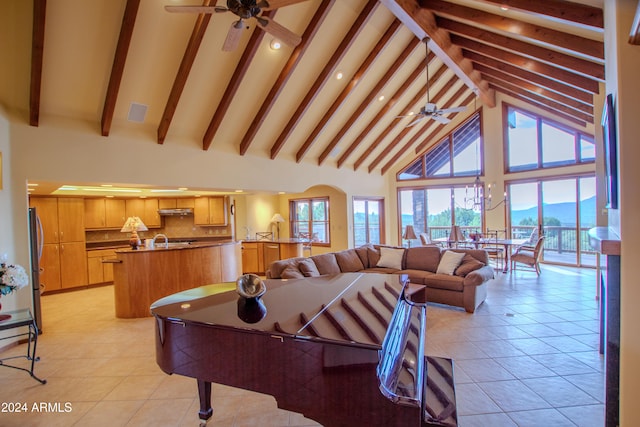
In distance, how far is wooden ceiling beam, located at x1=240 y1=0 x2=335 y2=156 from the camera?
14.5 ft

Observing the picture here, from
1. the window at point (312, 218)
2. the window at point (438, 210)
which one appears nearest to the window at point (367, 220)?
the window at point (438, 210)

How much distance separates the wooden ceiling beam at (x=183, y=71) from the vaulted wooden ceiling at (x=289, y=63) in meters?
0.02

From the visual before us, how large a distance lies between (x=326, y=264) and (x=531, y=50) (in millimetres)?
4501

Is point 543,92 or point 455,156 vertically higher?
point 543,92

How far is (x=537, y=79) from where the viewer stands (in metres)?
5.68

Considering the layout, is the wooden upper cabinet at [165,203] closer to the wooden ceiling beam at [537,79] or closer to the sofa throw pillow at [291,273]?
the sofa throw pillow at [291,273]

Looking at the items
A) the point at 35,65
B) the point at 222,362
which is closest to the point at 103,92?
the point at 35,65

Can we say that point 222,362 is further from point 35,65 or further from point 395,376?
point 35,65

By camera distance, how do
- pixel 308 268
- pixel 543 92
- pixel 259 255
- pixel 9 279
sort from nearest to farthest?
1. pixel 9 279
2. pixel 308 268
3. pixel 543 92
4. pixel 259 255

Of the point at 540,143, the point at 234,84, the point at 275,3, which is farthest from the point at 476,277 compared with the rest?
the point at 540,143

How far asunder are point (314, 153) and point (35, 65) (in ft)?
17.6

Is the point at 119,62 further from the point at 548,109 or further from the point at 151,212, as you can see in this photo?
the point at 548,109

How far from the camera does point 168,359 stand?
208 centimetres

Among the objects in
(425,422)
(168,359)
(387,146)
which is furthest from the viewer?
(387,146)
